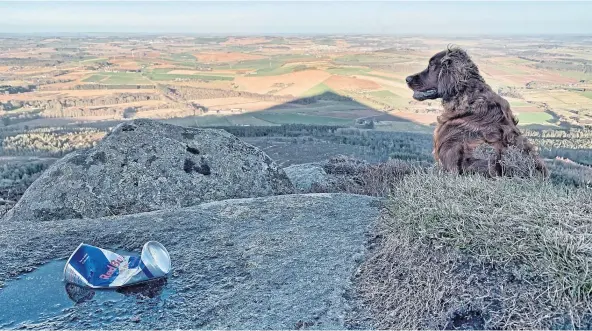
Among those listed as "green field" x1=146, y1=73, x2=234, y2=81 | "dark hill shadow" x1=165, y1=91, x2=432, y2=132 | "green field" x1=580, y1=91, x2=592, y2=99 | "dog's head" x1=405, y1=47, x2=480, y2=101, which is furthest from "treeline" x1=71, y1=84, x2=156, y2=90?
"dog's head" x1=405, y1=47, x2=480, y2=101

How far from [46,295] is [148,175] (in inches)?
154

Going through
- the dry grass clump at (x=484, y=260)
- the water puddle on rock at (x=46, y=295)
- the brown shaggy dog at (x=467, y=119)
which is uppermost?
the brown shaggy dog at (x=467, y=119)

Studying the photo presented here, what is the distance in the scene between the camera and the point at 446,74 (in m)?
→ 5.93

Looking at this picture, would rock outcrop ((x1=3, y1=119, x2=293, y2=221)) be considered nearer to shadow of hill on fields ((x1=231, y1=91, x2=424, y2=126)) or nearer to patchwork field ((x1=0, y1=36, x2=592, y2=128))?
patchwork field ((x1=0, y1=36, x2=592, y2=128))

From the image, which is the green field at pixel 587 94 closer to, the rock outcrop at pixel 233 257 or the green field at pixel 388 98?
the green field at pixel 388 98

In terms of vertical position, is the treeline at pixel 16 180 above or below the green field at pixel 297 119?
above

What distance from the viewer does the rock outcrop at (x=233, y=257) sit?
3559 mm

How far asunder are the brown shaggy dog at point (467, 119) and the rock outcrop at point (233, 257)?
1.08m

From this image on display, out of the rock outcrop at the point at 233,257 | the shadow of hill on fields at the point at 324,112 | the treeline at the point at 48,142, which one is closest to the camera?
the rock outcrop at the point at 233,257

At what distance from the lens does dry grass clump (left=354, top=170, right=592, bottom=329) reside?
2951 mm

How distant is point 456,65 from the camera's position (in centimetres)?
587

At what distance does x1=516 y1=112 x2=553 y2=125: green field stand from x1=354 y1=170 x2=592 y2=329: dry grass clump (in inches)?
770

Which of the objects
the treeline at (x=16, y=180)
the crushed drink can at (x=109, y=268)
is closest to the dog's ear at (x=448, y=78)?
the crushed drink can at (x=109, y=268)

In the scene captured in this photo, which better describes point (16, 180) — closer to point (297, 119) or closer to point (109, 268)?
point (109, 268)
